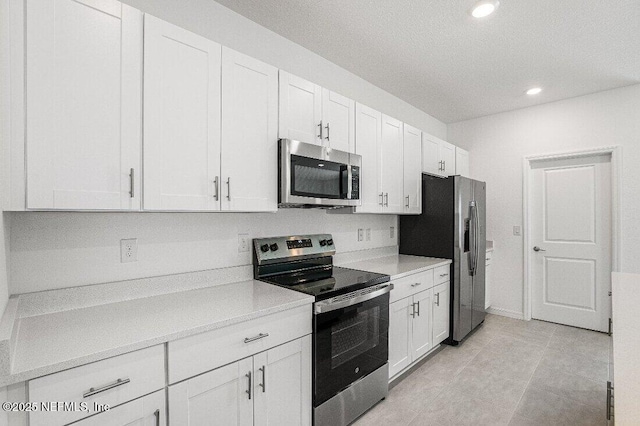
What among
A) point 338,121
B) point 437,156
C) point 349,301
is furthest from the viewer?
point 437,156

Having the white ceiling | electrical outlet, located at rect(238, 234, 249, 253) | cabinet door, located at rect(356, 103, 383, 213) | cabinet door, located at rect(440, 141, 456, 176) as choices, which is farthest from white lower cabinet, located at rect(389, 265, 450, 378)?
the white ceiling

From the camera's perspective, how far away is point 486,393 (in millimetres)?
2461

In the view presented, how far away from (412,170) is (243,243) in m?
1.99

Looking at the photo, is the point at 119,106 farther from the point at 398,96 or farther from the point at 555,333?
the point at 555,333

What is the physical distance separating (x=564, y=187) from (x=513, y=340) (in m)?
1.97

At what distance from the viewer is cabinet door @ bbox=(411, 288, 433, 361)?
2.75m

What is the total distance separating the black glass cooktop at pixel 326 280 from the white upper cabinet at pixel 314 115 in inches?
38.3

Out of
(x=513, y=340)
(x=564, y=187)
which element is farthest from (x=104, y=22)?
(x=564, y=187)

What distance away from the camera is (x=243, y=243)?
2.20m

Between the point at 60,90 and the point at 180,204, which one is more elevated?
the point at 60,90

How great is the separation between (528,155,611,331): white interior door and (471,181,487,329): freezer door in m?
0.83

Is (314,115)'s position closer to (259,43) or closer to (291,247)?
(259,43)

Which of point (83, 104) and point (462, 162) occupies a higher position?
point (462, 162)

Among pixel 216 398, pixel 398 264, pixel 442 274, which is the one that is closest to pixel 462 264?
pixel 442 274
